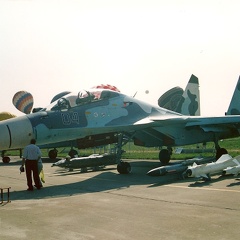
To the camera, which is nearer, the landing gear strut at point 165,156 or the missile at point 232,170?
the missile at point 232,170

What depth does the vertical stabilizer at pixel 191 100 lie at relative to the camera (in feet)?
75.2

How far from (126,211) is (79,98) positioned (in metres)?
7.05

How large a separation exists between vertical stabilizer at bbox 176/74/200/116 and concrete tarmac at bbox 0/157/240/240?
38.9ft

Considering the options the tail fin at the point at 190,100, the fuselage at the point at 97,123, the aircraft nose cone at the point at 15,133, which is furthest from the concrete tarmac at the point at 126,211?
the tail fin at the point at 190,100

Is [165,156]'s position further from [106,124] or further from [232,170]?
[232,170]

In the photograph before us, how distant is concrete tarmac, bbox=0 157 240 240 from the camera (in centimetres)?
549

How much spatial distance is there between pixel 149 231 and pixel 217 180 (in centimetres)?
643

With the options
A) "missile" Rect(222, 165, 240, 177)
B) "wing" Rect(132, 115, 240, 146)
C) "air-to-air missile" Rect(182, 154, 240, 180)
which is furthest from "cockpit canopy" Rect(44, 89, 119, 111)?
"missile" Rect(222, 165, 240, 177)

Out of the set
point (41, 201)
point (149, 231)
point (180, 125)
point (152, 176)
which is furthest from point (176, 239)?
point (180, 125)

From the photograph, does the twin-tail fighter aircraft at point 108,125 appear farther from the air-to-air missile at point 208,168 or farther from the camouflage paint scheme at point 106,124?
the air-to-air missile at point 208,168

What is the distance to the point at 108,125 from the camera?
44.9 ft

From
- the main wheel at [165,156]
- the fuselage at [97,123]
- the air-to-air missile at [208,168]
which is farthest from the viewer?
the main wheel at [165,156]

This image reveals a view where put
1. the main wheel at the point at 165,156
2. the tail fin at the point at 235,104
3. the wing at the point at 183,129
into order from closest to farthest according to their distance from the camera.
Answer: the wing at the point at 183,129, the main wheel at the point at 165,156, the tail fin at the point at 235,104

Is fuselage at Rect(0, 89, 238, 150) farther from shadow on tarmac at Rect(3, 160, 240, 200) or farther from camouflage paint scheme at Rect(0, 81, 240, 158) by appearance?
shadow on tarmac at Rect(3, 160, 240, 200)
